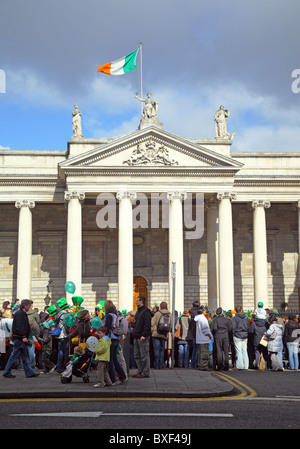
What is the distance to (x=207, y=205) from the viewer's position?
3944cm

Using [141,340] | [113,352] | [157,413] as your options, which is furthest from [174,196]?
[157,413]

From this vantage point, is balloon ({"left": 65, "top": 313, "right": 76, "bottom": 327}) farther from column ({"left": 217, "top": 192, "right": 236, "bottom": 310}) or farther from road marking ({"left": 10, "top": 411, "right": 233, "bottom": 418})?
column ({"left": 217, "top": 192, "right": 236, "bottom": 310})

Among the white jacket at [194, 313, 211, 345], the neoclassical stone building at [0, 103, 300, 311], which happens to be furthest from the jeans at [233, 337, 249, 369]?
the neoclassical stone building at [0, 103, 300, 311]

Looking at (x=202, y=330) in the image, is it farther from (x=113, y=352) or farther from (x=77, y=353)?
(x=77, y=353)

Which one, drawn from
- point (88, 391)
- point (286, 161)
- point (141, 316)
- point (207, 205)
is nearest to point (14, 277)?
point (207, 205)

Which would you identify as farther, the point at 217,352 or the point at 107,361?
the point at 217,352

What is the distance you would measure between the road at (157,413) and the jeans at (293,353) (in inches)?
238

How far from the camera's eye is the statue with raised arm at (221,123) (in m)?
39.3

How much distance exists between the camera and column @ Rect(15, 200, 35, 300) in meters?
37.8

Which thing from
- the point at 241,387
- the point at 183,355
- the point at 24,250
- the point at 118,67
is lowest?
the point at 241,387

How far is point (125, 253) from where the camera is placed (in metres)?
36.2

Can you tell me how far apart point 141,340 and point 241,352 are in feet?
16.7

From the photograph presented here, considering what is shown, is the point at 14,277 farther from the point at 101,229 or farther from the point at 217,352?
the point at 217,352
